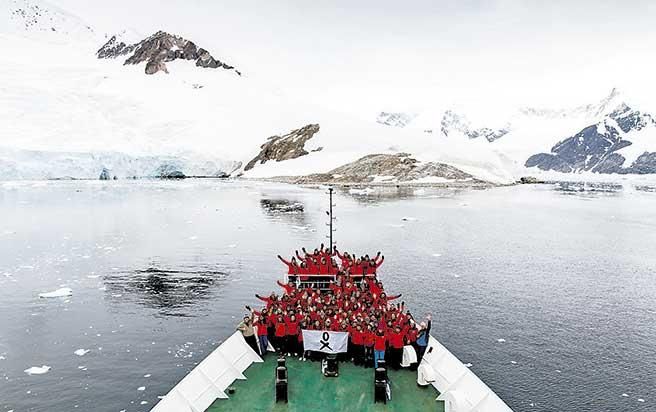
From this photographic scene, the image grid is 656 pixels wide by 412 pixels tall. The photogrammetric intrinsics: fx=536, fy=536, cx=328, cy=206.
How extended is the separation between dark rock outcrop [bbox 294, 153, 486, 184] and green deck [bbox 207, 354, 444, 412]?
9687 cm

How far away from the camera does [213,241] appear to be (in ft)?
137

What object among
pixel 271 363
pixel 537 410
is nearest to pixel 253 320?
pixel 271 363

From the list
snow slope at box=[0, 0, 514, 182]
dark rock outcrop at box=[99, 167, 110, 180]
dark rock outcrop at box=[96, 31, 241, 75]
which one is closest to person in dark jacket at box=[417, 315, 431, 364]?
snow slope at box=[0, 0, 514, 182]

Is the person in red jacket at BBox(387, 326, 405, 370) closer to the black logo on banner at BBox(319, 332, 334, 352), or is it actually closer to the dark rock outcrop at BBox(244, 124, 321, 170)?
the black logo on banner at BBox(319, 332, 334, 352)

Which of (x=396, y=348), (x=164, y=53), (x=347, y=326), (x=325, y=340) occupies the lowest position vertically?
(x=396, y=348)

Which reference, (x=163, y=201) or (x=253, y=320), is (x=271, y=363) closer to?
(x=253, y=320)

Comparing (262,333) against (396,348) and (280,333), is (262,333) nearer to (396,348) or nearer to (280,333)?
(280,333)

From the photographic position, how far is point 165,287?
91.8 ft

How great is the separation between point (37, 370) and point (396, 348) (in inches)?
474

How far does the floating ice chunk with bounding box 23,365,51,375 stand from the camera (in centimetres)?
1756

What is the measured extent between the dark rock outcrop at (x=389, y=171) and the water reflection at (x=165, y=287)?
8234 centimetres

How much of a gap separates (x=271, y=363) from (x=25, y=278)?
68.1 feet

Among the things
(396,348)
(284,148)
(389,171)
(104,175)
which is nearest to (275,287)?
(396,348)

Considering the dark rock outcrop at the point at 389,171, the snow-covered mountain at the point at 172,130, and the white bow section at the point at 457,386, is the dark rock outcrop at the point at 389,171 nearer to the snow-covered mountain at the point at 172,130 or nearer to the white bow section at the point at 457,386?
the snow-covered mountain at the point at 172,130
